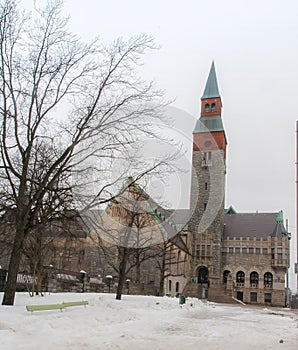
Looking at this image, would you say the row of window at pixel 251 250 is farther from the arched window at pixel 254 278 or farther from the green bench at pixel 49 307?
the green bench at pixel 49 307

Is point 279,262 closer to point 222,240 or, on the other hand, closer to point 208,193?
point 222,240

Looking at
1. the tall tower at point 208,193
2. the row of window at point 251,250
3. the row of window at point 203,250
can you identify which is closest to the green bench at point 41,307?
the tall tower at point 208,193

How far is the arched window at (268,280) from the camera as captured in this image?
203 feet

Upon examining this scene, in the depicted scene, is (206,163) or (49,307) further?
(206,163)

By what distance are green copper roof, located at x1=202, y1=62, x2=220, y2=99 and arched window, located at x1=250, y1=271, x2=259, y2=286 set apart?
3086 cm

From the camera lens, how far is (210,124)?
71875mm

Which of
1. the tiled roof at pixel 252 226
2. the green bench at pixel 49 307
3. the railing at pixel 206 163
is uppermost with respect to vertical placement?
the railing at pixel 206 163

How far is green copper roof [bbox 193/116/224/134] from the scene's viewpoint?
7019cm

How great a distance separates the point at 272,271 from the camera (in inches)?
2452

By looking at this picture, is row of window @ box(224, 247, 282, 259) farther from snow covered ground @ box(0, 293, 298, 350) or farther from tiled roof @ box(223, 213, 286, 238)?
snow covered ground @ box(0, 293, 298, 350)

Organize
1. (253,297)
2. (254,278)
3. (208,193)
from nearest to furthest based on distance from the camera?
(253,297) < (254,278) < (208,193)

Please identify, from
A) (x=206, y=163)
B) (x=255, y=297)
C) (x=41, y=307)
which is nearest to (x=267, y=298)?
(x=255, y=297)

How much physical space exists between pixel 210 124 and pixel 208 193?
12858mm

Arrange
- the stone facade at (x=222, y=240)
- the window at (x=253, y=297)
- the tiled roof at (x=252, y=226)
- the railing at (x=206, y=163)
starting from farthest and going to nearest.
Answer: the railing at (x=206, y=163) → the tiled roof at (x=252, y=226) → the stone facade at (x=222, y=240) → the window at (x=253, y=297)
